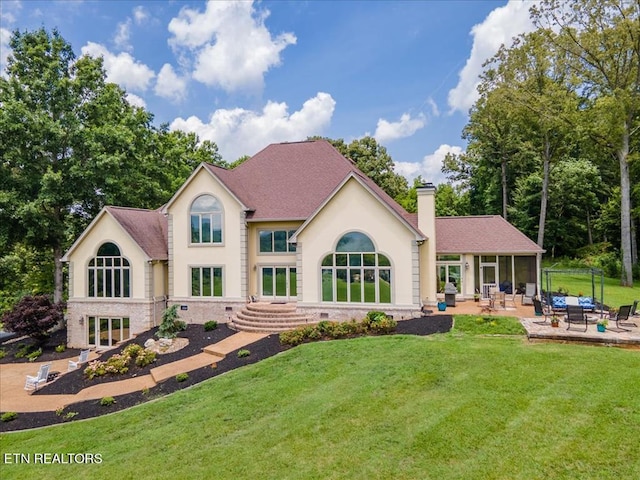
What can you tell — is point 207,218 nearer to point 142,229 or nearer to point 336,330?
point 142,229

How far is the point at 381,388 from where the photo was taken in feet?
31.2

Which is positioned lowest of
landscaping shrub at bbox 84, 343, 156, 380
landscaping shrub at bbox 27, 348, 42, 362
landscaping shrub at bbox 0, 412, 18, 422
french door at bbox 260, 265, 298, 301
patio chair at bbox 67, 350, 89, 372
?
landscaping shrub at bbox 27, 348, 42, 362

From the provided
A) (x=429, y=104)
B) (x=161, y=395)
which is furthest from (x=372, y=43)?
(x=161, y=395)

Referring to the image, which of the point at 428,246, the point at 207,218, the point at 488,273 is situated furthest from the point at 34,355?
the point at 488,273

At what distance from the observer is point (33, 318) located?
2019cm

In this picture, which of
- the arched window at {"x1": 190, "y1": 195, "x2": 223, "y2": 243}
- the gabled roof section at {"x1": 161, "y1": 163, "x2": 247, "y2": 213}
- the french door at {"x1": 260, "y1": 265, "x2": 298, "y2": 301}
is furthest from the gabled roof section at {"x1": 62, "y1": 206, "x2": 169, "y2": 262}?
the french door at {"x1": 260, "y1": 265, "x2": 298, "y2": 301}

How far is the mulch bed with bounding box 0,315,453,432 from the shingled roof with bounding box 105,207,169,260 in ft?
14.7

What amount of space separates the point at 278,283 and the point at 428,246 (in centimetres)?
843

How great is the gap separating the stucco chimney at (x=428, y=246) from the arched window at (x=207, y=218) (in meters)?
11.1

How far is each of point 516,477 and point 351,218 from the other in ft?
42.1

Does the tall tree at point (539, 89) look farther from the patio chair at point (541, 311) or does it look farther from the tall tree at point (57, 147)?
the tall tree at point (57, 147)

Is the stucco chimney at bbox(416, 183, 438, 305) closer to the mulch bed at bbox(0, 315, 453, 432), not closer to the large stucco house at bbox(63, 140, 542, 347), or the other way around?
the large stucco house at bbox(63, 140, 542, 347)

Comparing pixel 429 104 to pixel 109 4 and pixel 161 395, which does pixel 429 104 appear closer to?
pixel 109 4

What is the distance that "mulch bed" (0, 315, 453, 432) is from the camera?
11.3m
